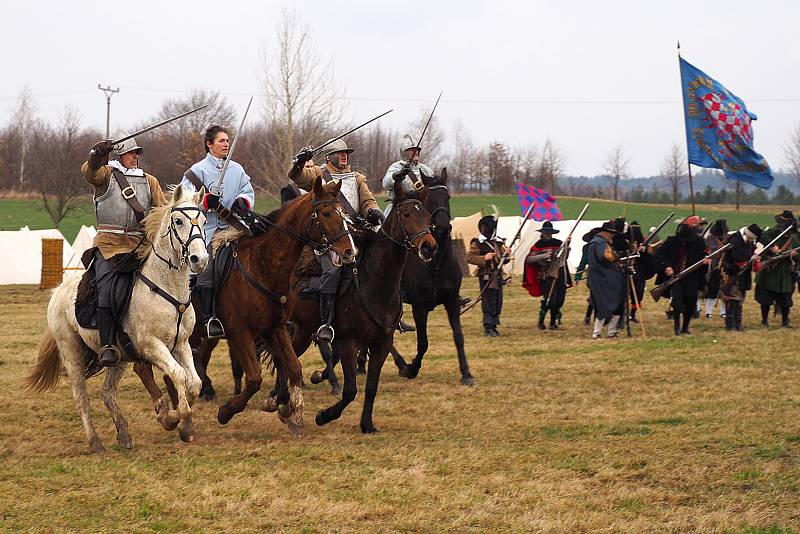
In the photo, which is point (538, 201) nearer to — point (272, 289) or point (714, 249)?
point (714, 249)

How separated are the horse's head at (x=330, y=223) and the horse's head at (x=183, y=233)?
1.03 metres

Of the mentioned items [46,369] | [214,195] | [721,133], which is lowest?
[46,369]

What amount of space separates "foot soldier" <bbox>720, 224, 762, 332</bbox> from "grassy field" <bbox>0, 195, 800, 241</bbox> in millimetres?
31648

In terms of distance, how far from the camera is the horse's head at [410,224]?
887 cm

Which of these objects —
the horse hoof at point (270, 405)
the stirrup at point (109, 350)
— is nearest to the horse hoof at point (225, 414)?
the horse hoof at point (270, 405)

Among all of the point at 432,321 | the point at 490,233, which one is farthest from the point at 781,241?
the point at 432,321

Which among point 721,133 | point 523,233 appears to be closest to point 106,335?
point 721,133

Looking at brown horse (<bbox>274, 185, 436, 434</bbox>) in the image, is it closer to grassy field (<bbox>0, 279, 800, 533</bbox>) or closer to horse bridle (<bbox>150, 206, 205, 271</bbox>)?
grassy field (<bbox>0, 279, 800, 533</bbox>)

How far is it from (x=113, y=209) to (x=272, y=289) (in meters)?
1.48

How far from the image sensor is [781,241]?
19.0 meters

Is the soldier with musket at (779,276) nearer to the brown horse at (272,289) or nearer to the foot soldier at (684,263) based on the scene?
the foot soldier at (684,263)

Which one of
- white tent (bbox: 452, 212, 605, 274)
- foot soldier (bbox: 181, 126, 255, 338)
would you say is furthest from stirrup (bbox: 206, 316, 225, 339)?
white tent (bbox: 452, 212, 605, 274)

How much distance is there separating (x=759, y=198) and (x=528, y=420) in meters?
70.6

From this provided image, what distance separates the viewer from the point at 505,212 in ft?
194
